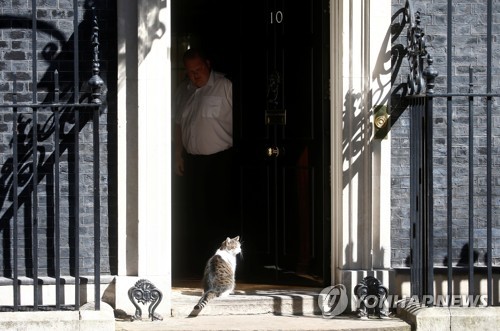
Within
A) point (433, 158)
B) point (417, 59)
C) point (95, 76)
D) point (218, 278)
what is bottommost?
point (218, 278)

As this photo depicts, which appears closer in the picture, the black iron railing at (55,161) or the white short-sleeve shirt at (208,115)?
the black iron railing at (55,161)

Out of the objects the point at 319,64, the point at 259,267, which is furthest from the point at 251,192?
the point at 319,64

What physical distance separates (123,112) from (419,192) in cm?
238

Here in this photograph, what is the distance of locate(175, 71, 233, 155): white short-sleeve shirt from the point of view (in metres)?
10.8

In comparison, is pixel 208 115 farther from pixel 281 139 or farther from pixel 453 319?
pixel 453 319

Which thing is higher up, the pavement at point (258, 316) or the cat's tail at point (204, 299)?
the cat's tail at point (204, 299)

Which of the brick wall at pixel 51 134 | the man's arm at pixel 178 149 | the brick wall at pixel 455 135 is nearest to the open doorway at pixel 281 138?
the man's arm at pixel 178 149

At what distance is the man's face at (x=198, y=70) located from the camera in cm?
1069

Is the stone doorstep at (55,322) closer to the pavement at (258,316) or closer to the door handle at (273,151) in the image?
the pavement at (258,316)

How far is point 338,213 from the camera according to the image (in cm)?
980

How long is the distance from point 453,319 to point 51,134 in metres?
3.39

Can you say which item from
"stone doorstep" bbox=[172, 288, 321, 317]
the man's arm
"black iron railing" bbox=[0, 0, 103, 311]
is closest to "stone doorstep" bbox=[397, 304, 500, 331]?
"stone doorstep" bbox=[172, 288, 321, 317]

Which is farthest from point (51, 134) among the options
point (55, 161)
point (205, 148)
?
point (205, 148)

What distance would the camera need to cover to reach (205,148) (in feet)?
35.8
